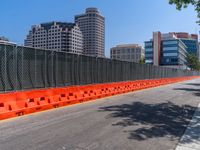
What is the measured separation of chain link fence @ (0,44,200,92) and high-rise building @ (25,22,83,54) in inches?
5177

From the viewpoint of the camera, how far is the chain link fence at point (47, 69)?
12136mm

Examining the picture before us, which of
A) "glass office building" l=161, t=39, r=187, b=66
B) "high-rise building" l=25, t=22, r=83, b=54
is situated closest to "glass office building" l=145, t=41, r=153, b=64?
"glass office building" l=161, t=39, r=187, b=66

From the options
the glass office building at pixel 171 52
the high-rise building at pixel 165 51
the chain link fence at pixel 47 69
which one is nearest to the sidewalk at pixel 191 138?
the chain link fence at pixel 47 69

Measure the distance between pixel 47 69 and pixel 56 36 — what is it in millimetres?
145416

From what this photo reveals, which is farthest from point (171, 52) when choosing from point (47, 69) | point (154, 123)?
point (154, 123)

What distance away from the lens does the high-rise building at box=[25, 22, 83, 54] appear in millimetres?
155050

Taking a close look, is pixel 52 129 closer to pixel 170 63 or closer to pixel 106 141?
pixel 106 141

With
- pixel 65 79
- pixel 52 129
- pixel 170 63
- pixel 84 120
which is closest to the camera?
pixel 52 129

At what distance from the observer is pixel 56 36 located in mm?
158000

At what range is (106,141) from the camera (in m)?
7.38

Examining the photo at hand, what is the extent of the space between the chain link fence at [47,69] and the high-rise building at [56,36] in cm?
13149

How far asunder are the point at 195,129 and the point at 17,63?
7549 mm

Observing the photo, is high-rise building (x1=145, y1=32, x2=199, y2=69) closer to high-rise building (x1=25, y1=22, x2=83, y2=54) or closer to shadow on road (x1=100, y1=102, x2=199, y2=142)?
high-rise building (x1=25, y1=22, x2=83, y2=54)

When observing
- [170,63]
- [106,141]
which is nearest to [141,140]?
[106,141]
